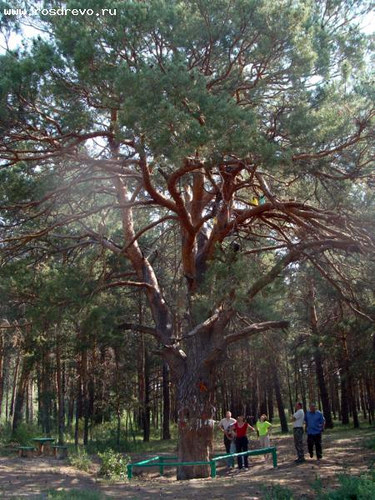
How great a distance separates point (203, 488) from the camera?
10047 millimetres

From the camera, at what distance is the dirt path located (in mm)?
9242

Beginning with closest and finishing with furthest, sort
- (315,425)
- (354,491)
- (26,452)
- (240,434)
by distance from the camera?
(354,491), (315,425), (240,434), (26,452)

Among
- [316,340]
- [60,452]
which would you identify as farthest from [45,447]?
[316,340]

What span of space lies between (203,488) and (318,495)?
10.3 ft

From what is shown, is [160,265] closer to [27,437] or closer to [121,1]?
[27,437]

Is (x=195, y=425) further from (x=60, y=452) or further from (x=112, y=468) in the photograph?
(x=60, y=452)

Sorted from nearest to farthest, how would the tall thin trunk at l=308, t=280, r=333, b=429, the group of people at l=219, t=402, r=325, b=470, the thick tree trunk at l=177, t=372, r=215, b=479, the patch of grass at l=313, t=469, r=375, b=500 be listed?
the patch of grass at l=313, t=469, r=375, b=500 < the group of people at l=219, t=402, r=325, b=470 < the thick tree trunk at l=177, t=372, r=215, b=479 < the tall thin trunk at l=308, t=280, r=333, b=429

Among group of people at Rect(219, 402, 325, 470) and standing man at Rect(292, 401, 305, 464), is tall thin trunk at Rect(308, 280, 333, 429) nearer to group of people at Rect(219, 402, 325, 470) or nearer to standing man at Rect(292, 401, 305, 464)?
group of people at Rect(219, 402, 325, 470)

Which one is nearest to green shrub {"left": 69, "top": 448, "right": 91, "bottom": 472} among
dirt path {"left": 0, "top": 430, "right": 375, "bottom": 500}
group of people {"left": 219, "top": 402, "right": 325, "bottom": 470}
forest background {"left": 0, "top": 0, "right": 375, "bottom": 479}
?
dirt path {"left": 0, "top": 430, "right": 375, "bottom": 500}

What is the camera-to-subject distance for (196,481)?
444 inches

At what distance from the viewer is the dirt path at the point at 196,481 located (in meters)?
9.24

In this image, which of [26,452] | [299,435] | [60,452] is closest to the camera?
[299,435]

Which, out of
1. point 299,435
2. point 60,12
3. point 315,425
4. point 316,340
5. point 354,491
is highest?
point 60,12

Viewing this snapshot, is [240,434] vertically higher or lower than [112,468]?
higher
